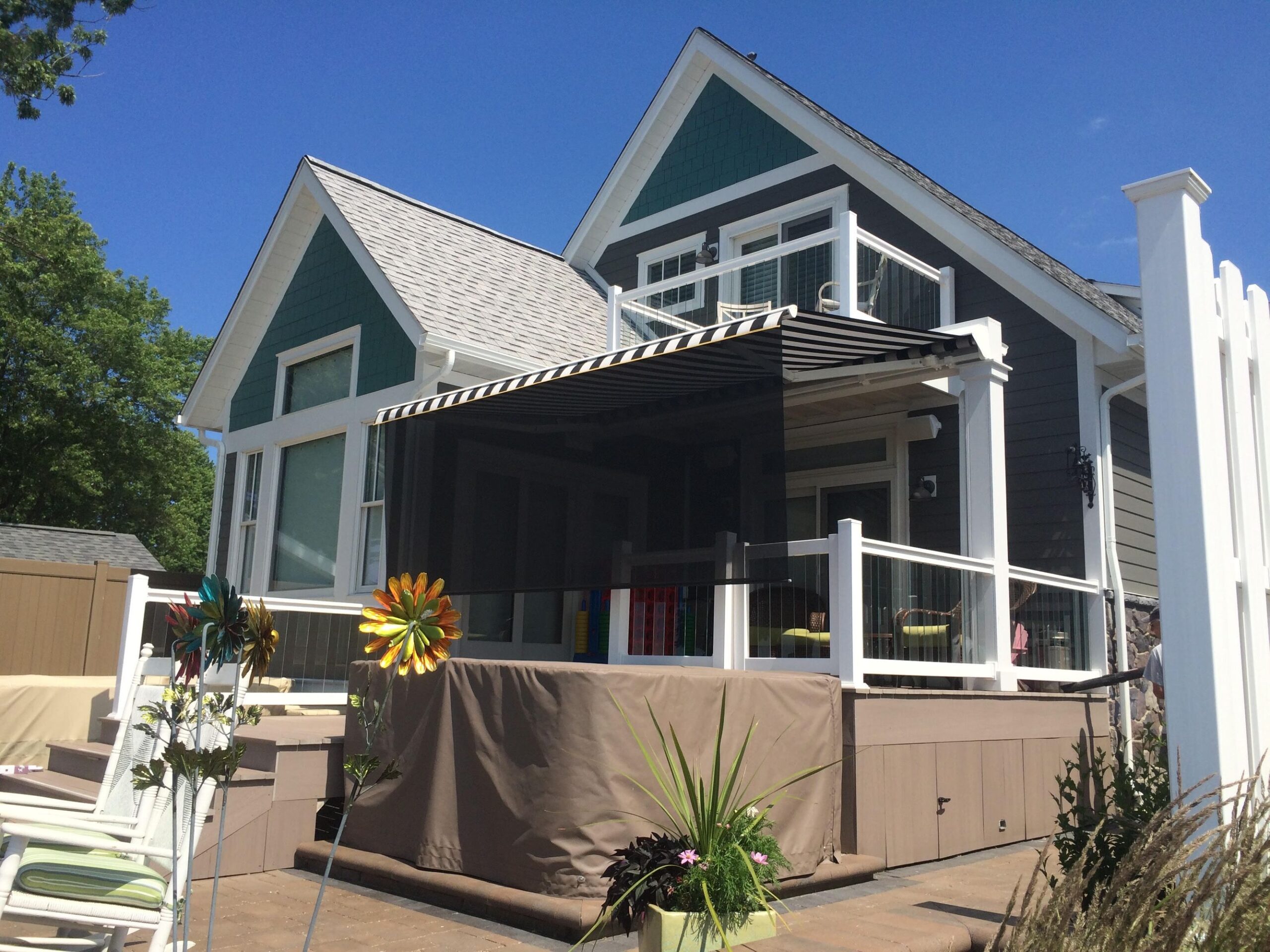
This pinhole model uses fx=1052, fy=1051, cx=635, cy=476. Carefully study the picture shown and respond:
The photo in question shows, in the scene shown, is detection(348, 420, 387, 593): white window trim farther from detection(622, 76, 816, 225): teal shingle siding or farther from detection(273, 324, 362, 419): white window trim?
detection(622, 76, 816, 225): teal shingle siding

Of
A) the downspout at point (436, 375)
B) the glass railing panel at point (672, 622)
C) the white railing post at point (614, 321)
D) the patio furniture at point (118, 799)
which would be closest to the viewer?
the patio furniture at point (118, 799)

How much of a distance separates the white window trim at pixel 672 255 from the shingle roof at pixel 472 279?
683 millimetres

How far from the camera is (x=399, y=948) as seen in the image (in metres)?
4.96

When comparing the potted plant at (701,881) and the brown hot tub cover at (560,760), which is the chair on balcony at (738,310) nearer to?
the brown hot tub cover at (560,760)

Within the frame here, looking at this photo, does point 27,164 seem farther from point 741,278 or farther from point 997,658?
point 997,658

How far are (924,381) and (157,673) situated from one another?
7.63 metres

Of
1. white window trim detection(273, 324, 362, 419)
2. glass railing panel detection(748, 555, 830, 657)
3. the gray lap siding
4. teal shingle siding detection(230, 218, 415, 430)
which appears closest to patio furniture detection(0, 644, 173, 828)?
glass railing panel detection(748, 555, 830, 657)

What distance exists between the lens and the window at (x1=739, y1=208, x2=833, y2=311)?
1143cm

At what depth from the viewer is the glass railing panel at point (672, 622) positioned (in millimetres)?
8016

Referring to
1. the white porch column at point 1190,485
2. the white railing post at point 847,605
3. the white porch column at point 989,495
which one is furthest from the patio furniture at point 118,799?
the white porch column at point 989,495

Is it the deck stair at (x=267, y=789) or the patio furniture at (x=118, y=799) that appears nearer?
the patio furniture at (x=118, y=799)

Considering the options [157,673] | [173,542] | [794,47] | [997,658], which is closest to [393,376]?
[157,673]

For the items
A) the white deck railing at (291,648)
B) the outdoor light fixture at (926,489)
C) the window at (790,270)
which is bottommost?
the white deck railing at (291,648)

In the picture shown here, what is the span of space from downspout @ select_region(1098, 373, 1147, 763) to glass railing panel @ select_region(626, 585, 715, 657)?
3.88 meters
